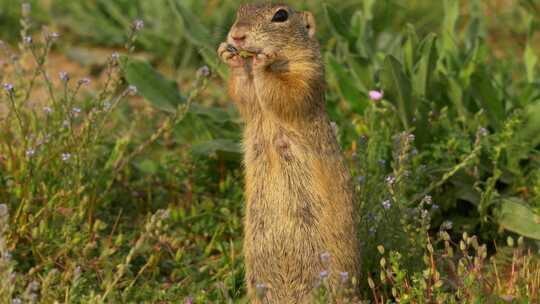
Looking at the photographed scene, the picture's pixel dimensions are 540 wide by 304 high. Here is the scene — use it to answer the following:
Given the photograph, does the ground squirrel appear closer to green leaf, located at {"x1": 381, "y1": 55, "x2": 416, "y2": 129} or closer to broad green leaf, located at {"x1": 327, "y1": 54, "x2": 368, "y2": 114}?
green leaf, located at {"x1": 381, "y1": 55, "x2": 416, "y2": 129}

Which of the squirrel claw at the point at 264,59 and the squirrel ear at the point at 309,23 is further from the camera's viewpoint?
the squirrel ear at the point at 309,23

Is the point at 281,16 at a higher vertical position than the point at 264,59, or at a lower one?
higher

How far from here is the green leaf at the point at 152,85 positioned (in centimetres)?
549

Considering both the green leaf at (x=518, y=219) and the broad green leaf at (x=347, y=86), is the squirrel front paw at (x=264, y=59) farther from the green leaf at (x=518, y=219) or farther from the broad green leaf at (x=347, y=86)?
the green leaf at (x=518, y=219)

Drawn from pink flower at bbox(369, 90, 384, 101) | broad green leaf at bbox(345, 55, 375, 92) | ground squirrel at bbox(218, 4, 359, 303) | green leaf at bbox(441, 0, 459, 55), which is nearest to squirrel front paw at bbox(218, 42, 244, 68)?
ground squirrel at bbox(218, 4, 359, 303)

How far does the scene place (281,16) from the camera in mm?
4328

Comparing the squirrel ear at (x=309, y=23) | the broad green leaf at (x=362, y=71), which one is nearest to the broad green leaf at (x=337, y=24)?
the broad green leaf at (x=362, y=71)

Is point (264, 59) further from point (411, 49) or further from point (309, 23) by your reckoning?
point (411, 49)

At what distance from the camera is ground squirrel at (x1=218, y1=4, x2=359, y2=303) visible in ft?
13.4

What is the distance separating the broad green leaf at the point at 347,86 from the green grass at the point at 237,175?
13mm

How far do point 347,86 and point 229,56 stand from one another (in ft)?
5.68

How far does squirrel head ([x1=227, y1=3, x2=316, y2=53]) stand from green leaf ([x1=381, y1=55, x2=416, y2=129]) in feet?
2.67

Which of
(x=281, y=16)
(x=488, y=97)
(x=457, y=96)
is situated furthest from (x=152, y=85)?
(x=488, y=97)

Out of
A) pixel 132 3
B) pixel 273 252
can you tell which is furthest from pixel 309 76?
pixel 132 3
